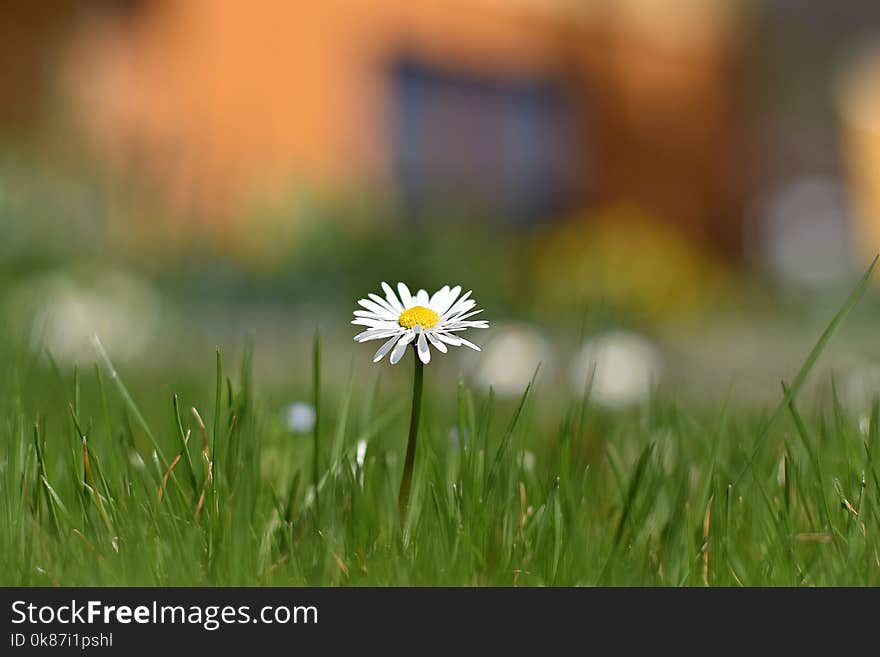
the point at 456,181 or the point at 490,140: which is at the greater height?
the point at 490,140

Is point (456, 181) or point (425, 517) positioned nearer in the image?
point (425, 517)

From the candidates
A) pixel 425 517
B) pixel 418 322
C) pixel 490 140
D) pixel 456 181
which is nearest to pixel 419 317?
pixel 418 322

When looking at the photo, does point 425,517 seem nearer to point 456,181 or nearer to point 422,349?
point 422,349

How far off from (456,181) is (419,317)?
842 centimetres

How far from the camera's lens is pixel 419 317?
116 cm

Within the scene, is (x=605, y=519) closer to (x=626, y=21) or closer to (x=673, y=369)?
(x=673, y=369)

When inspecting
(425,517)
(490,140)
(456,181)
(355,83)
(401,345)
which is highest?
(355,83)

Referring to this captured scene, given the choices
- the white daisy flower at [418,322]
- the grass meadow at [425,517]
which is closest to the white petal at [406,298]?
the white daisy flower at [418,322]

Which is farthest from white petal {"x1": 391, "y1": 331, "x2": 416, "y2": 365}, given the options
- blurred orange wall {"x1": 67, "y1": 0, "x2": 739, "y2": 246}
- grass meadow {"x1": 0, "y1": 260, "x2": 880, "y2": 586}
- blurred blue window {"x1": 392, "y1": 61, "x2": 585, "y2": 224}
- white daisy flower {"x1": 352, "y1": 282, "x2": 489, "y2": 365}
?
blurred blue window {"x1": 392, "y1": 61, "x2": 585, "y2": 224}

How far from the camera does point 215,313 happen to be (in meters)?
5.96

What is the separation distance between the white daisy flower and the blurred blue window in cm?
814

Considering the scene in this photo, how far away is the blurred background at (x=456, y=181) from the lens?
4707 millimetres

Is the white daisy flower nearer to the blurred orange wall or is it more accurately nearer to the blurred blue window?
the blurred orange wall

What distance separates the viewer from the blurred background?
15.4 feet
